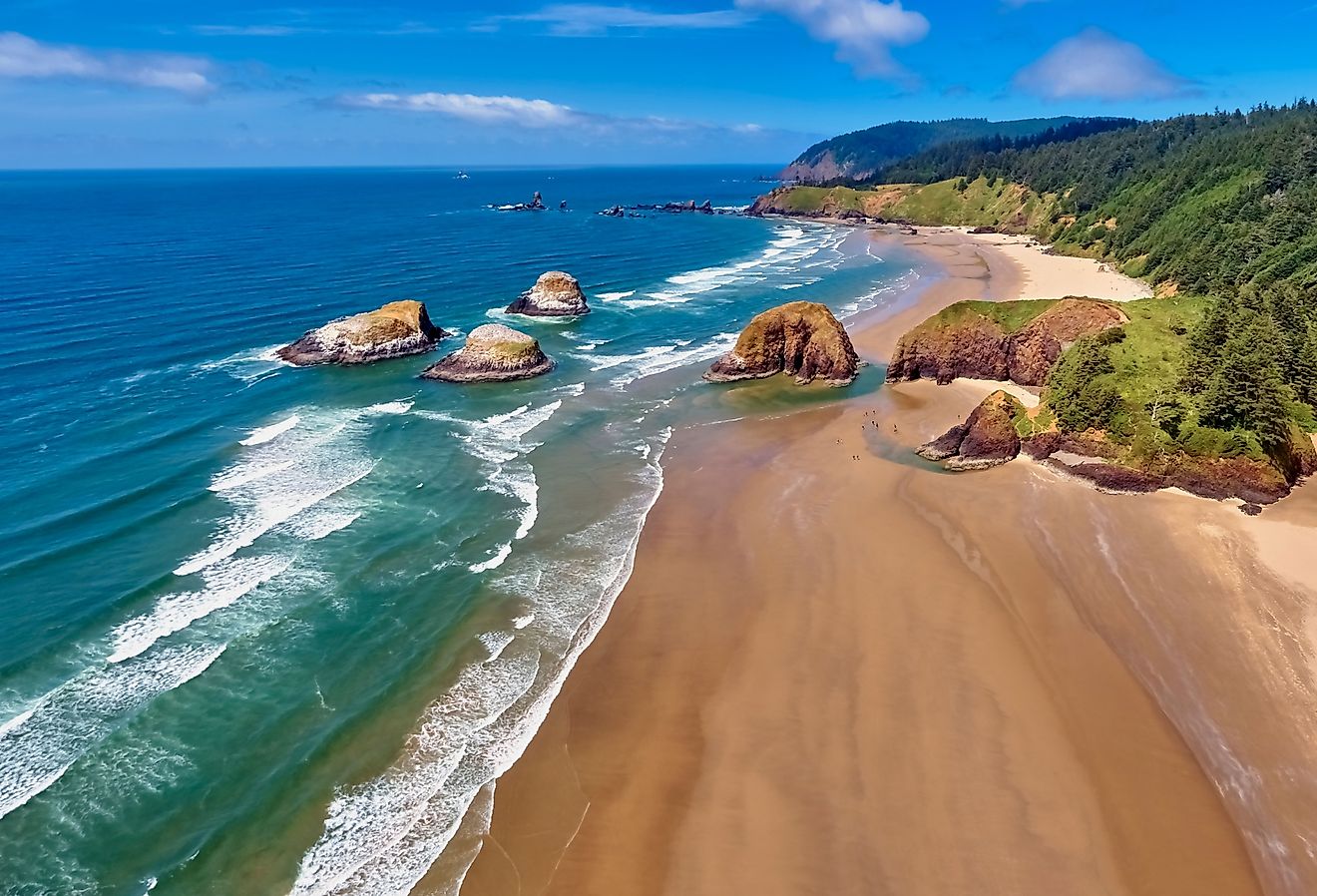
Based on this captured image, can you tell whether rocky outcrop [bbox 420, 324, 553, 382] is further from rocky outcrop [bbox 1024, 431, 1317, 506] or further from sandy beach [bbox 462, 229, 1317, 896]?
rocky outcrop [bbox 1024, 431, 1317, 506]

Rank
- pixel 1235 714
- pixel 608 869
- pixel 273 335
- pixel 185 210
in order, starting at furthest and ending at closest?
pixel 185 210 → pixel 273 335 → pixel 1235 714 → pixel 608 869

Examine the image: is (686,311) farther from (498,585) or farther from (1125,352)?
(498,585)

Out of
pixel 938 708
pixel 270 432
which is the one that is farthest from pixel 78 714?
pixel 938 708

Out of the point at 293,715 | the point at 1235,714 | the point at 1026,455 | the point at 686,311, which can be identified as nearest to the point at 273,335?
the point at 686,311

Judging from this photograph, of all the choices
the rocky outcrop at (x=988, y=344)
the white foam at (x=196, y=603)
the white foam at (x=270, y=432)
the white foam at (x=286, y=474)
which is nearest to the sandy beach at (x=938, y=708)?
the white foam at (x=196, y=603)

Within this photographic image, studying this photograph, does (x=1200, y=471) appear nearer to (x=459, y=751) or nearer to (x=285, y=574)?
(x=459, y=751)

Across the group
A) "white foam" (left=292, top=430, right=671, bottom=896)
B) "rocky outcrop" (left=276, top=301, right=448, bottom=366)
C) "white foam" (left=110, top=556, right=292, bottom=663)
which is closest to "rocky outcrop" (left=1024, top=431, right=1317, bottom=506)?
"white foam" (left=292, top=430, right=671, bottom=896)
